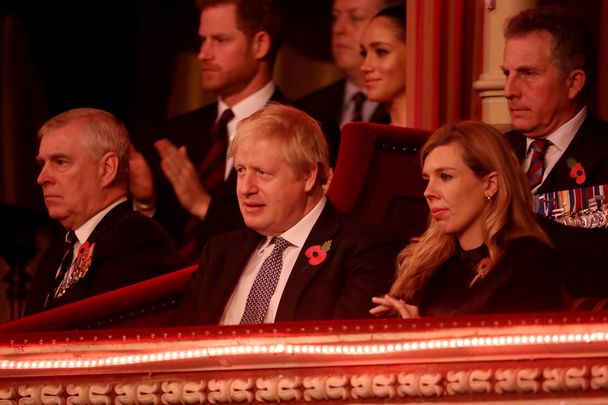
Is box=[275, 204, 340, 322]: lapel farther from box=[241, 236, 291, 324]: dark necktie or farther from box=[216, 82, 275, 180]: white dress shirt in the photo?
box=[216, 82, 275, 180]: white dress shirt

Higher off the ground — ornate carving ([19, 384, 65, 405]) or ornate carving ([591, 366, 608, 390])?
ornate carving ([591, 366, 608, 390])

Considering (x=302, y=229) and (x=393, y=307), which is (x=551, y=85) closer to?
(x=302, y=229)

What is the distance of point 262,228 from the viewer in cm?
297

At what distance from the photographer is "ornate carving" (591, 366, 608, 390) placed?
7.18ft

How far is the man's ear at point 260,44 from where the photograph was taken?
4.85m

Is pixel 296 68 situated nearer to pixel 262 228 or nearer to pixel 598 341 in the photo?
pixel 262 228

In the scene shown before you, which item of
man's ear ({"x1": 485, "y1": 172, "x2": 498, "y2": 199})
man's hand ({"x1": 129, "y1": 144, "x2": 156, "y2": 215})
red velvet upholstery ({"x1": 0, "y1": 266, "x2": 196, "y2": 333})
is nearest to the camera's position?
man's ear ({"x1": 485, "y1": 172, "x2": 498, "y2": 199})

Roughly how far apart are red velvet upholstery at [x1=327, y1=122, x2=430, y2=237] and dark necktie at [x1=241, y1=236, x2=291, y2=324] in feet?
0.99

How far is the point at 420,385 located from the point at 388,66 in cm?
217

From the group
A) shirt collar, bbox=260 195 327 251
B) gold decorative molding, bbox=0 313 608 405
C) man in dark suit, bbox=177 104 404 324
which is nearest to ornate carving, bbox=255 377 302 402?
gold decorative molding, bbox=0 313 608 405

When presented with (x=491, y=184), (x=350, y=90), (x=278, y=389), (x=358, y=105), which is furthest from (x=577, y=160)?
(x=350, y=90)

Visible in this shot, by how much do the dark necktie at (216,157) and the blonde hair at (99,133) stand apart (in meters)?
1.08

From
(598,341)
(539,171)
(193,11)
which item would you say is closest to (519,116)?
(539,171)

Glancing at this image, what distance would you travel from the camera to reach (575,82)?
10.6ft
